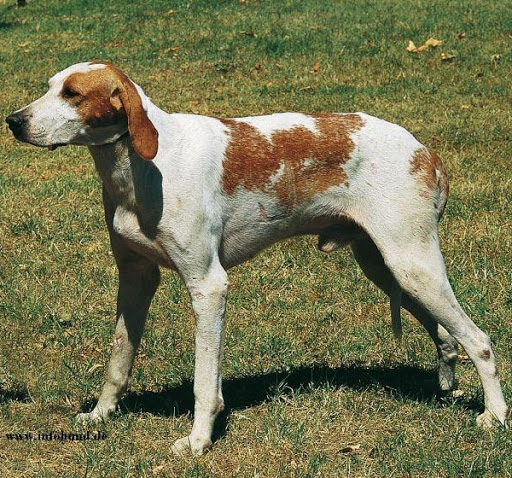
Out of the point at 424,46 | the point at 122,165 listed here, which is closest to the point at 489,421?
the point at 122,165

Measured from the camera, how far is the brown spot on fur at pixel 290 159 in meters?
5.09

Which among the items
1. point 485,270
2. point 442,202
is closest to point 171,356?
point 442,202

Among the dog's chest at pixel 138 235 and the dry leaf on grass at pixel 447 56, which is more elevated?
the dog's chest at pixel 138 235

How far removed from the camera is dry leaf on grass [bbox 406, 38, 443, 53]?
47.0 ft

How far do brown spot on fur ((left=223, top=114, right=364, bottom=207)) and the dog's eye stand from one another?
0.77m

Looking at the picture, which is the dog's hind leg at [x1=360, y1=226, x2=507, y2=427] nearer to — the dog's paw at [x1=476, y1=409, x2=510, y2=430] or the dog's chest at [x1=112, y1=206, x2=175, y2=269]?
the dog's paw at [x1=476, y1=409, x2=510, y2=430]

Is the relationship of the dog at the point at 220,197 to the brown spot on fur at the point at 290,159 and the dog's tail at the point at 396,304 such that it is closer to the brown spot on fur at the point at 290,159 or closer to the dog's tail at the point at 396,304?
the brown spot on fur at the point at 290,159

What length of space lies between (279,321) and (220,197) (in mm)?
1935

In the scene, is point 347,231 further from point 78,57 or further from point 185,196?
point 78,57

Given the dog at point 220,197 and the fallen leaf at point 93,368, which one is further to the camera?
the fallen leaf at point 93,368

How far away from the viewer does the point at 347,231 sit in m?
5.42

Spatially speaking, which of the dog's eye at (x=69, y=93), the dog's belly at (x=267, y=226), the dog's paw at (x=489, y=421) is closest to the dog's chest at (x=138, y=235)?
the dog's belly at (x=267, y=226)

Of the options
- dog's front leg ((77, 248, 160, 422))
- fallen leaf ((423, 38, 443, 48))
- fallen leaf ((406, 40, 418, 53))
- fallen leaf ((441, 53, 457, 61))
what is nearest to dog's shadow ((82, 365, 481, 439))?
dog's front leg ((77, 248, 160, 422))

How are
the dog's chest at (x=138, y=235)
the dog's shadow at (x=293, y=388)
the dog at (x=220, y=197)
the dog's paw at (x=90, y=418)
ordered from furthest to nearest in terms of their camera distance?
the dog's shadow at (x=293, y=388) → the dog's paw at (x=90, y=418) → the dog's chest at (x=138, y=235) → the dog at (x=220, y=197)
